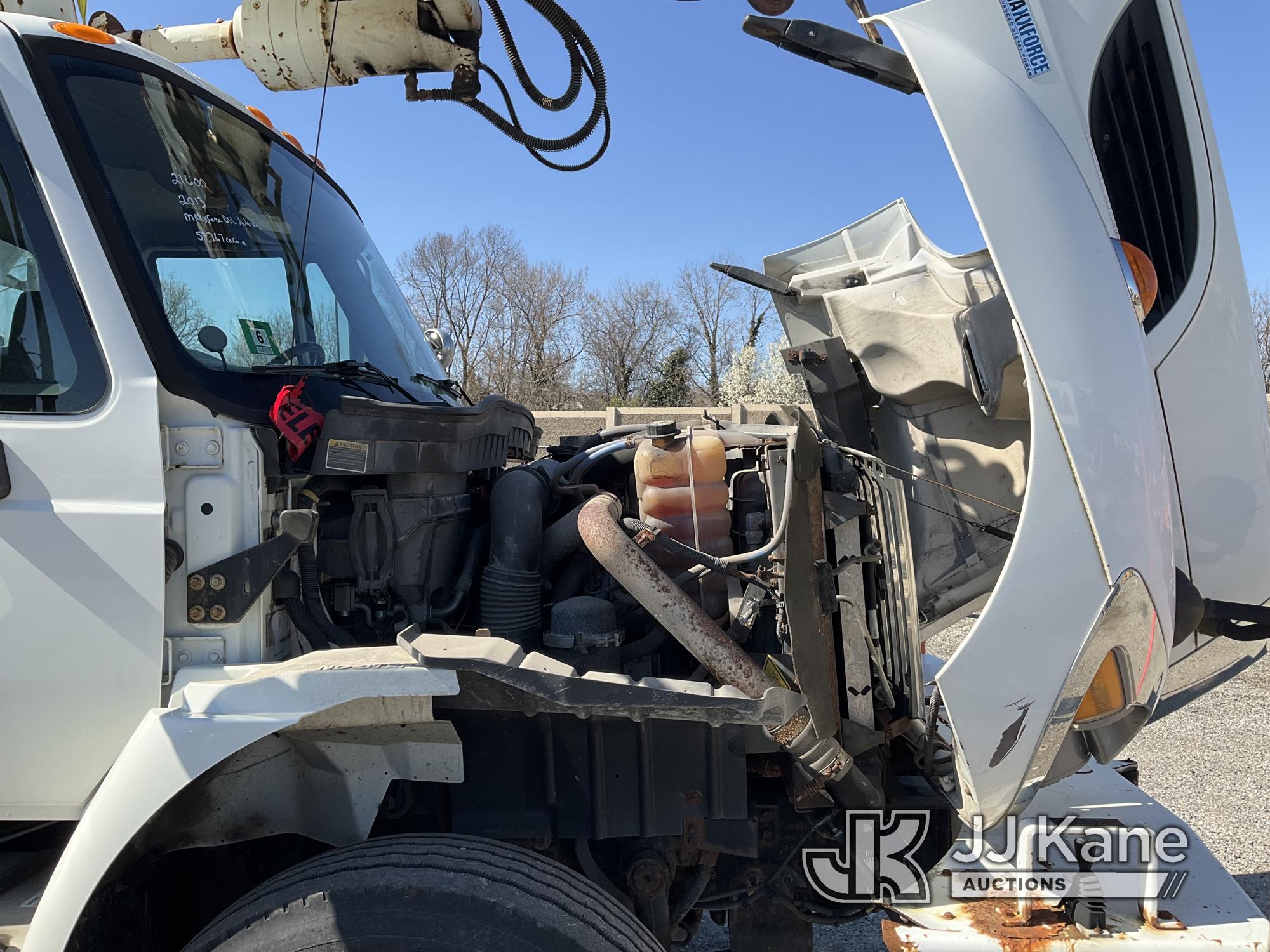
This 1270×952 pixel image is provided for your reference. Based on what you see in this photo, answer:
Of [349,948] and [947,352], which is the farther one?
[947,352]

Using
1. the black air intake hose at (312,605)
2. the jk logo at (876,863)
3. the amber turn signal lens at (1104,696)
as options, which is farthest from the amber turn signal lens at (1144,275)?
the black air intake hose at (312,605)

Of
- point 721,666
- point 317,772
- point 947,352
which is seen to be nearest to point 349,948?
point 317,772

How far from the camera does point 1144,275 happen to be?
1963 mm

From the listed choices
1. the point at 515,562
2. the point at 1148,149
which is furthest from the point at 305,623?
the point at 1148,149

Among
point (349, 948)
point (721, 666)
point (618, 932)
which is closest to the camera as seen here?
point (349, 948)

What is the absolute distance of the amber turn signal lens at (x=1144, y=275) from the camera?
195 centimetres

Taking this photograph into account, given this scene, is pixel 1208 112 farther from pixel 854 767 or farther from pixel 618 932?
pixel 618 932

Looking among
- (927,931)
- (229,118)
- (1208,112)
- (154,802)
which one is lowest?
(927,931)

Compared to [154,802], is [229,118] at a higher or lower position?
higher

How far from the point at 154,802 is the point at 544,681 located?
2.69 ft

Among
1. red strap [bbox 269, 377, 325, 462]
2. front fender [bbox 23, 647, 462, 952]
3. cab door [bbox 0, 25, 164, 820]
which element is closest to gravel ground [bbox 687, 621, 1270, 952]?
front fender [bbox 23, 647, 462, 952]

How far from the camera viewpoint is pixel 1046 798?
2682mm

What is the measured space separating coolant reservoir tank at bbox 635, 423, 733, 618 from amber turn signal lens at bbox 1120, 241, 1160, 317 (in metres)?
1.12

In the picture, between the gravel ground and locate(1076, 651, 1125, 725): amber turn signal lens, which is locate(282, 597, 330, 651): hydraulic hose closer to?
locate(1076, 651, 1125, 725): amber turn signal lens
